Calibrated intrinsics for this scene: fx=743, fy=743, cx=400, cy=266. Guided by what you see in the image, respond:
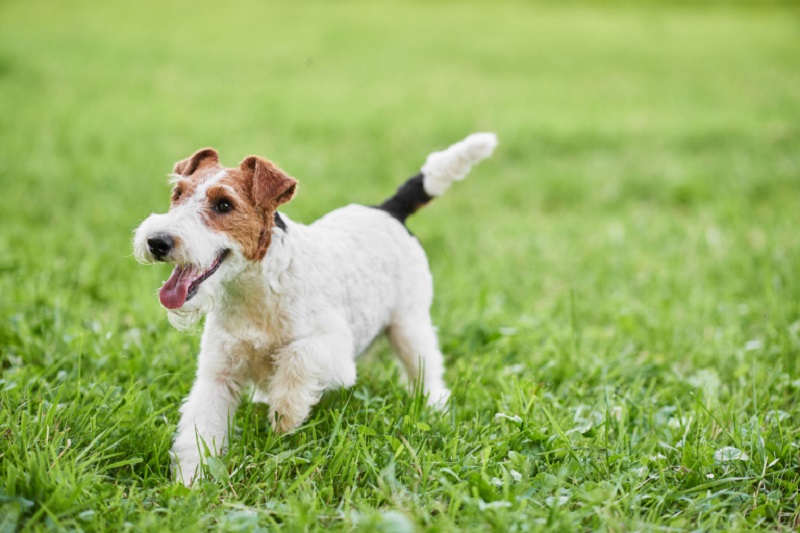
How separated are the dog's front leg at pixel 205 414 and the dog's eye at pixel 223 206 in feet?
2.20

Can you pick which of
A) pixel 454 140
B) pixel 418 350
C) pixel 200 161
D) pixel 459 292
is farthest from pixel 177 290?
pixel 454 140

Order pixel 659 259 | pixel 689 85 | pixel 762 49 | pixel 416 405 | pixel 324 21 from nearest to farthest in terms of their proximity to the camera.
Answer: pixel 416 405
pixel 659 259
pixel 689 85
pixel 762 49
pixel 324 21

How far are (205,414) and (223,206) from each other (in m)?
0.91

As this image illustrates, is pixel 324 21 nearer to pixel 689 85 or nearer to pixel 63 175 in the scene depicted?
pixel 689 85

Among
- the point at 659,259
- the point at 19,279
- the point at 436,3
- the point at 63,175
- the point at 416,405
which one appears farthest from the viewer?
the point at 436,3

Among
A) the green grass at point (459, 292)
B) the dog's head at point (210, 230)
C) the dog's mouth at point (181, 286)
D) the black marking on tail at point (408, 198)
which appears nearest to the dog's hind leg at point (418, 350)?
the green grass at point (459, 292)

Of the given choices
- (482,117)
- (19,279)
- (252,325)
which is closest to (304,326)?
(252,325)

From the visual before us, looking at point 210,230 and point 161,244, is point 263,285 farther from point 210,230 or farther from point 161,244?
point 161,244

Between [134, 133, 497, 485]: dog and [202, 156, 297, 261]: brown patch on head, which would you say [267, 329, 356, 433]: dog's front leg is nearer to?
[134, 133, 497, 485]: dog

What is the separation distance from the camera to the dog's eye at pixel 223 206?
2.98 m

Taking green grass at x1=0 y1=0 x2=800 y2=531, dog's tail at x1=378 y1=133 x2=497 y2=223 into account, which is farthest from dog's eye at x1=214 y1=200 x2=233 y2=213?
dog's tail at x1=378 y1=133 x2=497 y2=223

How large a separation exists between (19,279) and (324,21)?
16.9m

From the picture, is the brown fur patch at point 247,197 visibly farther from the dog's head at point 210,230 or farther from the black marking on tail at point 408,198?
the black marking on tail at point 408,198

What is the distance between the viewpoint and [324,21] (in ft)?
68.0
